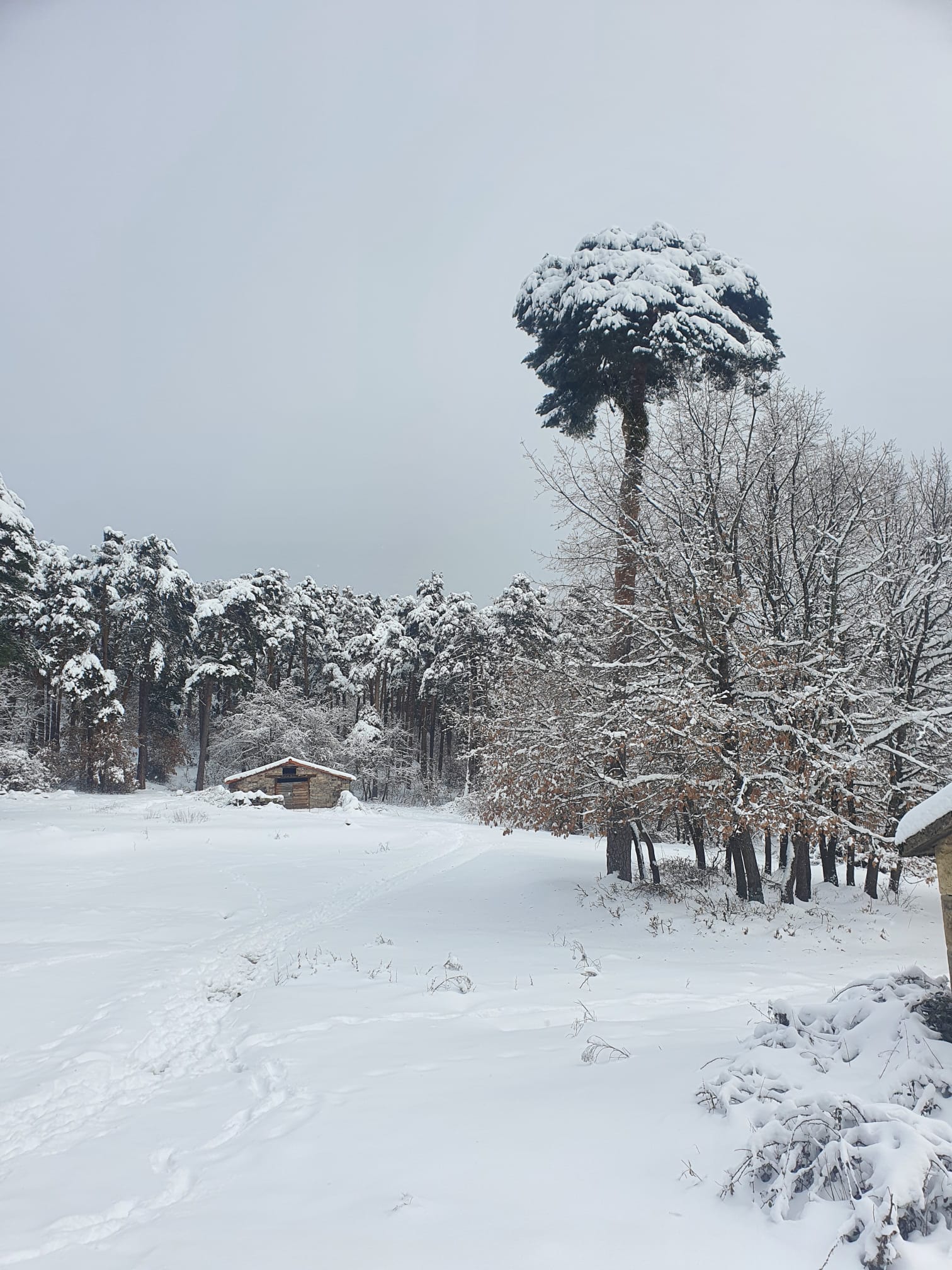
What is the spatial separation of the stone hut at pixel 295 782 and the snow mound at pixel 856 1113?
31108mm

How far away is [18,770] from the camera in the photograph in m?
29.9

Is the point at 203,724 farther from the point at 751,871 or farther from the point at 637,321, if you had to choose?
the point at 751,871

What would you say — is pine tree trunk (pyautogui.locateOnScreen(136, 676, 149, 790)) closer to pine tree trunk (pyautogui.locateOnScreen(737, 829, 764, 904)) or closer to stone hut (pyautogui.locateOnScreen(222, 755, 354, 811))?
stone hut (pyautogui.locateOnScreen(222, 755, 354, 811))

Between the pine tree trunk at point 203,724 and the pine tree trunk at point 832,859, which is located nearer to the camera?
the pine tree trunk at point 832,859

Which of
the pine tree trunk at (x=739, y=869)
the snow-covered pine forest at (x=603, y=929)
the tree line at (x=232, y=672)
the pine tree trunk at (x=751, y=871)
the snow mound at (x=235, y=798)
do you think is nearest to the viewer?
the snow-covered pine forest at (x=603, y=929)

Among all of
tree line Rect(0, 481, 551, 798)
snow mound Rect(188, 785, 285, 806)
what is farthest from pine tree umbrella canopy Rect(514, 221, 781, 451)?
snow mound Rect(188, 785, 285, 806)

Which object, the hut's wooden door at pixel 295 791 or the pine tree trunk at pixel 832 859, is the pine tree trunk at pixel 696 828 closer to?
the pine tree trunk at pixel 832 859

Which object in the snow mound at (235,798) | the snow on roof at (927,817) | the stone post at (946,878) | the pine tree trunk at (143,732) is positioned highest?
the pine tree trunk at (143,732)

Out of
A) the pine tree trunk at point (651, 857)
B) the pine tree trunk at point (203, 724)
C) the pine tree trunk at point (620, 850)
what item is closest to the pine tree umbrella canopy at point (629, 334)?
the pine tree trunk at point (620, 850)

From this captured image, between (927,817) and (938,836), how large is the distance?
0.13 m

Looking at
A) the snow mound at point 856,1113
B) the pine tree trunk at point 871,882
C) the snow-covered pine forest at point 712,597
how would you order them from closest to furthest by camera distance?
1. the snow mound at point 856,1113
2. the snow-covered pine forest at point 712,597
3. the pine tree trunk at point 871,882

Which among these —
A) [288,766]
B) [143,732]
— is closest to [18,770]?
[143,732]

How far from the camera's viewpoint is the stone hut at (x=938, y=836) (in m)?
3.88

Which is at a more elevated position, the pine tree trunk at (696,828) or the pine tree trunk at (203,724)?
the pine tree trunk at (203,724)
